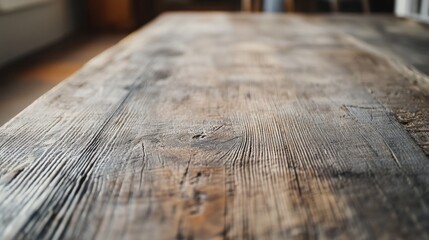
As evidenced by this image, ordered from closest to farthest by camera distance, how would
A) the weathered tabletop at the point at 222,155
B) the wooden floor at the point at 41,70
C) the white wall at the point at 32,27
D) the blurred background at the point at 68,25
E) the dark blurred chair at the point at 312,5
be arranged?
the weathered tabletop at the point at 222,155, the wooden floor at the point at 41,70, the blurred background at the point at 68,25, the white wall at the point at 32,27, the dark blurred chair at the point at 312,5

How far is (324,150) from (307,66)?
619 millimetres

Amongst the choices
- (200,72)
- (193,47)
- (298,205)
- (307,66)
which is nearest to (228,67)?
(200,72)

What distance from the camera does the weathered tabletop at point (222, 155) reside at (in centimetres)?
48

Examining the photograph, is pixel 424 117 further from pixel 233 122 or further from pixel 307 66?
pixel 307 66

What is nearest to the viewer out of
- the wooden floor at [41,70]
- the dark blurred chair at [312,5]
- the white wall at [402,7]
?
the wooden floor at [41,70]

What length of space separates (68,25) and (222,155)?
4176 mm

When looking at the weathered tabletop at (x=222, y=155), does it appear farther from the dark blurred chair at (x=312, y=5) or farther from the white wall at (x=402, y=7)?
the dark blurred chair at (x=312, y=5)

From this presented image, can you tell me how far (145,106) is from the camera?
89 cm

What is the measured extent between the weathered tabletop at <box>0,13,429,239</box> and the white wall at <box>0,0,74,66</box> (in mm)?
2140

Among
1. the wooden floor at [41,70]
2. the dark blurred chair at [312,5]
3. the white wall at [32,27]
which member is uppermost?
the dark blurred chair at [312,5]

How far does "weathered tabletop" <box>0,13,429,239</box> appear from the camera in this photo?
1.56 feet

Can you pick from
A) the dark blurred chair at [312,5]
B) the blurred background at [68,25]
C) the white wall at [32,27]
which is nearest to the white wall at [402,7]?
the blurred background at [68,25]

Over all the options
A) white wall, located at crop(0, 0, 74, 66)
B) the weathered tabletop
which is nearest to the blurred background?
white wall, located at crop(0, 0, 74, 66)

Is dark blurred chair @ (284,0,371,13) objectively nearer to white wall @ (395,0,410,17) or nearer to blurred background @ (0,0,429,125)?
blurred background @ (0,0,429,125)
